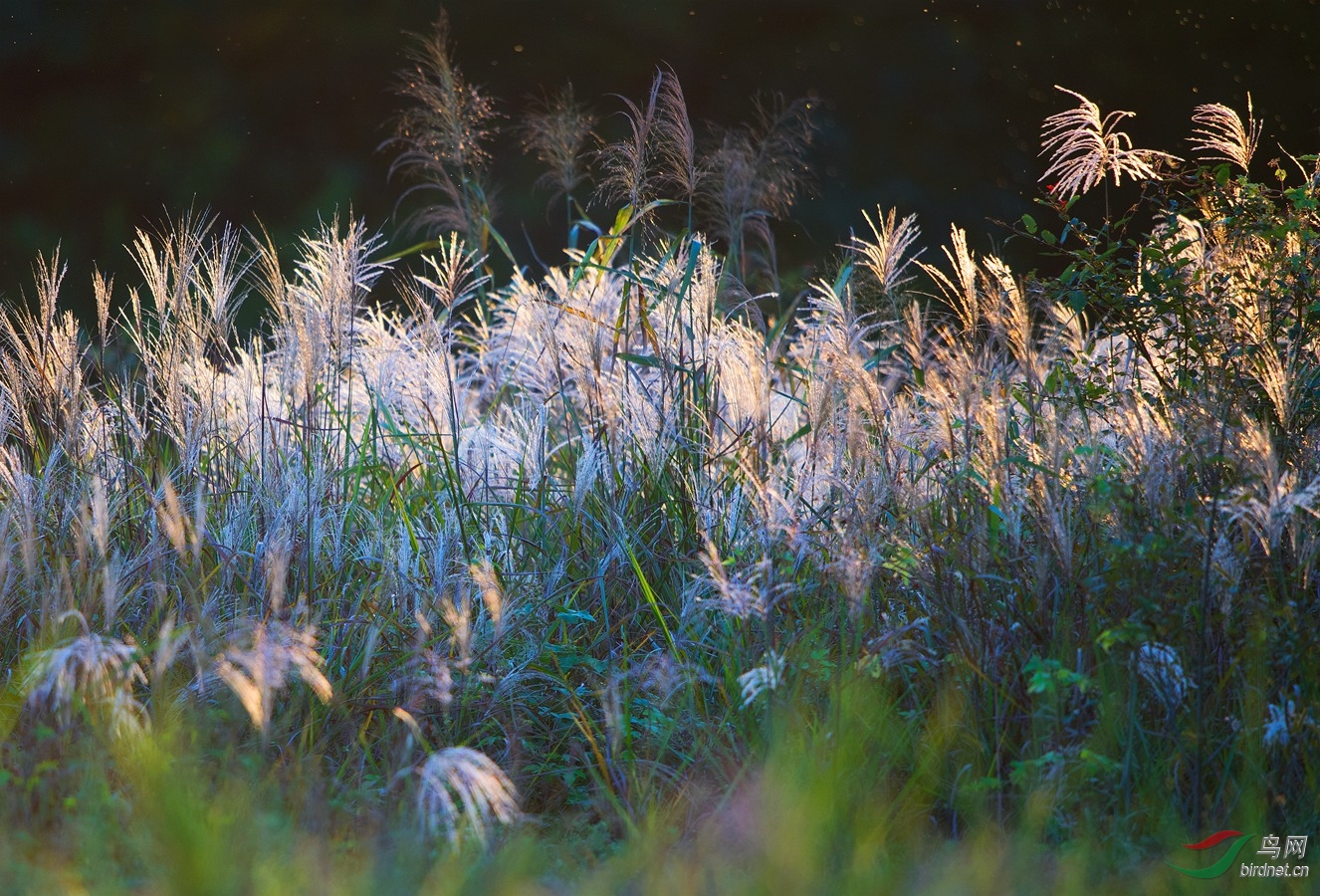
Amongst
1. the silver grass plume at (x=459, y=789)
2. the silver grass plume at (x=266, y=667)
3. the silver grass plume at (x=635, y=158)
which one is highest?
the silver grass plume at (x=635, y=158)

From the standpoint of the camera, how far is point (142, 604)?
10.0 feet

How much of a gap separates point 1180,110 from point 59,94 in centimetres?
796

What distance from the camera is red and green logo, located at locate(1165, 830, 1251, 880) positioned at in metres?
2.16

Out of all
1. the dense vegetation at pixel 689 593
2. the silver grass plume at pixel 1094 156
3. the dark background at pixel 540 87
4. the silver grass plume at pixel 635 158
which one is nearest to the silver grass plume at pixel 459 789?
the dense vegetation at pixel 689 593

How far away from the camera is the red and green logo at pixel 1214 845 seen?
7.07 feet

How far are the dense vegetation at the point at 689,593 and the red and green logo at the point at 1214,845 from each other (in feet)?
0.16

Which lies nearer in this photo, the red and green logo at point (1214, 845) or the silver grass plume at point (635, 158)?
the red and green logo at point (1214, 845)

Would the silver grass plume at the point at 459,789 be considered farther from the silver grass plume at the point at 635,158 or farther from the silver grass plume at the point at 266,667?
the silver grass plume at the point at 635,158

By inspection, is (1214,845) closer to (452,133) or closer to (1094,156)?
(1094,156)

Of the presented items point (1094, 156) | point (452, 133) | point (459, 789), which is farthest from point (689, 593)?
point (452, 133)

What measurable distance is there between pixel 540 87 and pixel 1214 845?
7.14 metres

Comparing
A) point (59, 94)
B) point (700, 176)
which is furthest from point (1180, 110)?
point (59, 94)

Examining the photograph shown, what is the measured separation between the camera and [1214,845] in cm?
225

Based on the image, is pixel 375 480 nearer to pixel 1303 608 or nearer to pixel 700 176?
pixel 700 176
